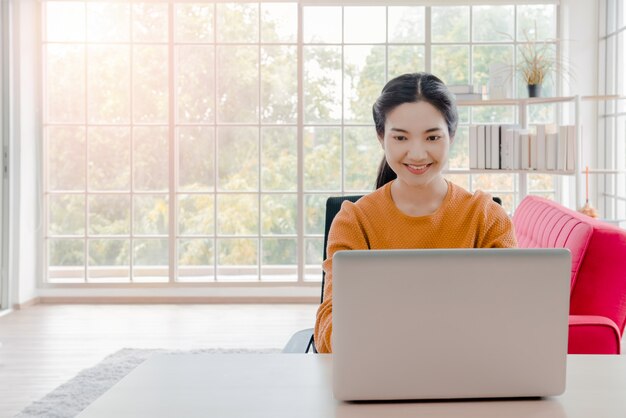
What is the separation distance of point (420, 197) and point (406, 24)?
4639 millimetres

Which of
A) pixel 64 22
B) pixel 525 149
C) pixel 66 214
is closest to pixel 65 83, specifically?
pixel 64 22

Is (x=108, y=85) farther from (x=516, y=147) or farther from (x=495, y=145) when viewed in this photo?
(x=516, y=147)

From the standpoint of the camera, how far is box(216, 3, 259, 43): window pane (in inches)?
254

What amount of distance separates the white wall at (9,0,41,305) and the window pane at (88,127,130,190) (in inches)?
16.0

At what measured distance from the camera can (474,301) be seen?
4.14 feet

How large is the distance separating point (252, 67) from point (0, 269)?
7.65 ft

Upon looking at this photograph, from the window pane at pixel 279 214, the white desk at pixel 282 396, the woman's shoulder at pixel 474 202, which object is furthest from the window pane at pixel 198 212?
the white desk at pixel 282 396

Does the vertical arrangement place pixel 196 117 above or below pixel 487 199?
above

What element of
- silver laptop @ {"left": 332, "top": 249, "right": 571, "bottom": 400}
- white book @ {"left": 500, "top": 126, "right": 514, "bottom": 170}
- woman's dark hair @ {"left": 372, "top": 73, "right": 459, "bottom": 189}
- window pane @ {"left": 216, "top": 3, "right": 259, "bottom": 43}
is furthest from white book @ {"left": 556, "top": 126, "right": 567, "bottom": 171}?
silver laptop @ {"left": 332, "top": 249, "right": 571, "bottom": 400}

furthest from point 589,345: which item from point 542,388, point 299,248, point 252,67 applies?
point 252,67

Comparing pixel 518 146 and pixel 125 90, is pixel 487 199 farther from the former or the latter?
pixel 125 90

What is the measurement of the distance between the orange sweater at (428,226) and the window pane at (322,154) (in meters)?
4.38

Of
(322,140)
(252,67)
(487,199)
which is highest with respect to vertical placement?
(252,67)

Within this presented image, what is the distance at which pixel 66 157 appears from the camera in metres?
6.52
